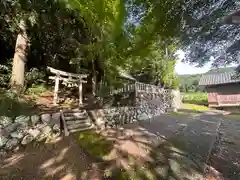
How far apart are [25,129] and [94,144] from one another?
169 cm

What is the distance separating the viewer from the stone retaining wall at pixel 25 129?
4.22 meters

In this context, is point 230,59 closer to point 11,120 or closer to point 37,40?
point 11,120

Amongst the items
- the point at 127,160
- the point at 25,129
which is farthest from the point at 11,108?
the point at 127,160

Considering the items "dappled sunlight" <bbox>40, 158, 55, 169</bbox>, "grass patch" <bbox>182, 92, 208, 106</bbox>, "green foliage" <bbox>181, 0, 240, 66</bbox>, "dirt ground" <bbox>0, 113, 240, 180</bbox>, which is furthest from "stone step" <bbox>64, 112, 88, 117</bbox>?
"grass patch" <bbox>182, 92, 208, 106</bbox>

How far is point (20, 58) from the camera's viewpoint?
7.19m

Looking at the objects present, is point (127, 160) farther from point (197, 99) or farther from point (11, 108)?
point (197, 99)

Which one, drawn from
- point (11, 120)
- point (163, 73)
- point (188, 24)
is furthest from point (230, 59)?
point (163, 73)

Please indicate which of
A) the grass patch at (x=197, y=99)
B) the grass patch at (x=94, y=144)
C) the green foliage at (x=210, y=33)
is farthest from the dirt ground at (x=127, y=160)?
the grass patch at (x=197, y=99)

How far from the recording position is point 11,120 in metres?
4.62

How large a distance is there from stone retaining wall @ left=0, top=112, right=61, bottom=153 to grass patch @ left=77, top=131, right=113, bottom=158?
0.68m

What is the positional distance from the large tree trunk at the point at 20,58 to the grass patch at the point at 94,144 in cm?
347

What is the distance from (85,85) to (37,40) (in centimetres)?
304

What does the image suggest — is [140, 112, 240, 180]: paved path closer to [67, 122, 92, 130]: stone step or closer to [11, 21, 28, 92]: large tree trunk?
[67, 122, 92, 130]: stone step

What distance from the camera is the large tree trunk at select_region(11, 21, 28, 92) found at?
693cm
